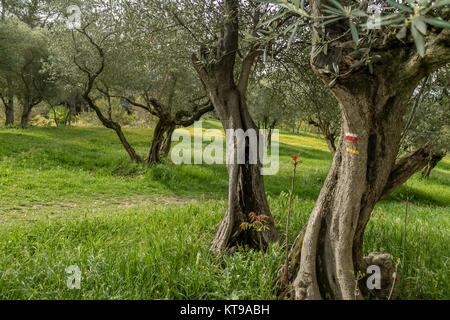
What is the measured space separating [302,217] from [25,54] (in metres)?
27.6

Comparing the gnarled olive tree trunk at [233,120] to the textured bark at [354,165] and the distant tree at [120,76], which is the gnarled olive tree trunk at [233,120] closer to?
the textured bark at [354,165]

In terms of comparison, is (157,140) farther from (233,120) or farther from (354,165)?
(354,165)

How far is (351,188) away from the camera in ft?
9.60

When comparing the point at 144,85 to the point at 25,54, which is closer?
the point at 144,85

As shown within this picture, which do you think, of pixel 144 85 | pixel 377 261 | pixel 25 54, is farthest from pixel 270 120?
pixel 377 261

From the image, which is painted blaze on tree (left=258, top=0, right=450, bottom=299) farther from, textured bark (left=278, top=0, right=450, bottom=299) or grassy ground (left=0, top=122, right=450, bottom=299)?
grassy ground (left=0, top=122, right=450, bottom=299)

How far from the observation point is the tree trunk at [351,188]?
2664 millimetres

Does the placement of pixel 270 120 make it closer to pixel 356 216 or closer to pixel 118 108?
pixel 118 108

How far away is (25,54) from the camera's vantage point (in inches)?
960

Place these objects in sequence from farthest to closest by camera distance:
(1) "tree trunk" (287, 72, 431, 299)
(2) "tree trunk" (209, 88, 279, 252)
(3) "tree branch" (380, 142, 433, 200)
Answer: (2) "tree trunk" (209, 88, 279, 252) < (3) "tree branch" (380, 142, 433, 200) < (1) "tree trunk" (287, 72, 431, 299)

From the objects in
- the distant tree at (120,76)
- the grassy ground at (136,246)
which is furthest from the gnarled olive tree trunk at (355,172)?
the distant tree at (120,76)

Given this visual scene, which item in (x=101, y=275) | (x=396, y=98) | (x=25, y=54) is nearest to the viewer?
(x=396, y=98)

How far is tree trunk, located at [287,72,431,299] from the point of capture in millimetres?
2664

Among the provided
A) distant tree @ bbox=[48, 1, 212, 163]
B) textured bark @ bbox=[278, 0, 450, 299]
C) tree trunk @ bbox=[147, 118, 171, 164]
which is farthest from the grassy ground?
distant tree @ bbox=[48, 1, 212, 163]
